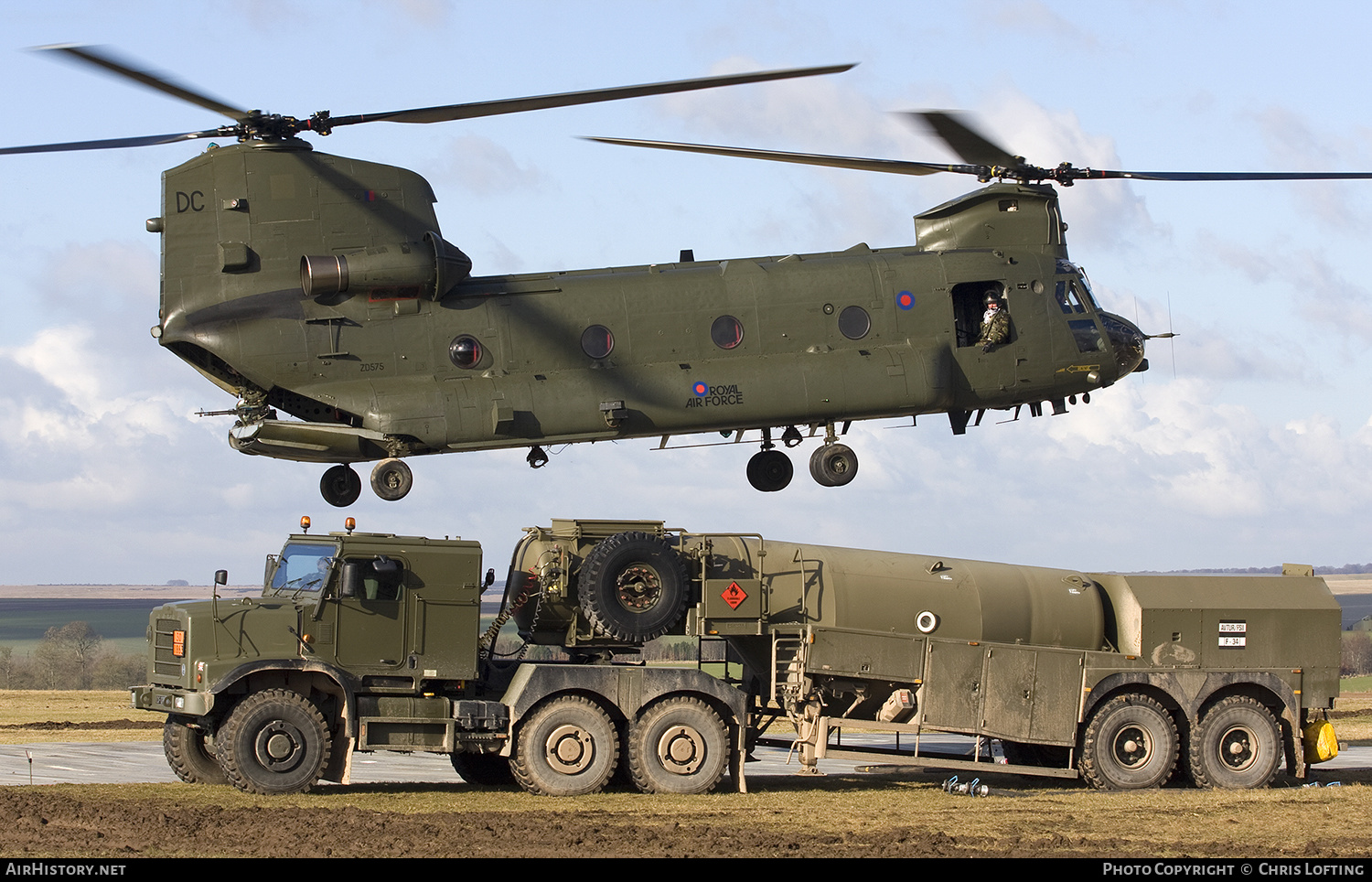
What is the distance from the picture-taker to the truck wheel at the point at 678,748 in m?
16.4

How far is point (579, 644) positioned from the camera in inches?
671

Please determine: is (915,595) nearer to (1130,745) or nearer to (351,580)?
(1130,745)

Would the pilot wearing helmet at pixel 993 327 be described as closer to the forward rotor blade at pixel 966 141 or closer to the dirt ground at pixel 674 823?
the forward rotor blade at pixel 966 141

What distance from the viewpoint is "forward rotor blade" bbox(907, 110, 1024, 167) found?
18.9 m

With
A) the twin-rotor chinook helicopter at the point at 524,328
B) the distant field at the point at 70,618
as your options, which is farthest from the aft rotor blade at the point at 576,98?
the distant field at the point at 70,618

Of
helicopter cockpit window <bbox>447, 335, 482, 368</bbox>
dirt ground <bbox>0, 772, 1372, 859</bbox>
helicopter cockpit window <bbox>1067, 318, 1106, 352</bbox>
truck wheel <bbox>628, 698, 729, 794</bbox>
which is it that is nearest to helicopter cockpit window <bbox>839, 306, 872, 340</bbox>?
helicopter cockpit window <bbox>1067, 318, 1106, 352</bbox>

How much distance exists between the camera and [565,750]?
16.3 m

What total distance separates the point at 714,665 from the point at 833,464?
3.64 m

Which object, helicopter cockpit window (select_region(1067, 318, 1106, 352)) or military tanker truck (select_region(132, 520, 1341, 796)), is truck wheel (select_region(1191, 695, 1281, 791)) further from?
helicopter cockpit window (select_region(1067, 318, 1106, 352))

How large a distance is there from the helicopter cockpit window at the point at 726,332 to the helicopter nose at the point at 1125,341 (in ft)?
16.5

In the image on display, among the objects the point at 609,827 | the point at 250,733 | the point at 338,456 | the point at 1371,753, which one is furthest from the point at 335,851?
the point at 1371,753

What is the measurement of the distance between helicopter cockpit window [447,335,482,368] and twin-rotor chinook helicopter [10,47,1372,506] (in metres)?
0.02

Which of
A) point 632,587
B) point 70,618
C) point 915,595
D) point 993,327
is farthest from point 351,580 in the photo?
point 70,618

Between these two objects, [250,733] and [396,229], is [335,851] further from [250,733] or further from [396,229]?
[396,229]
